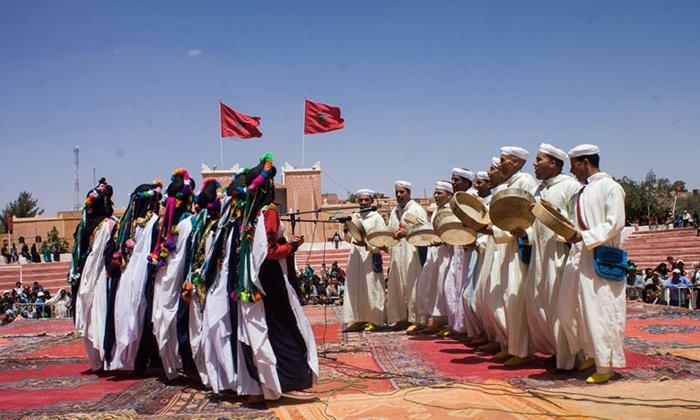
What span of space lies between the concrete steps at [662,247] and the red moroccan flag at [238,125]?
15.4 m

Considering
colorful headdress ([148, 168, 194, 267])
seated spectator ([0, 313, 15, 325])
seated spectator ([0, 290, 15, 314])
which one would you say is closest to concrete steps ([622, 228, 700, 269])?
seated spectator ([0, 313, 15, 325])

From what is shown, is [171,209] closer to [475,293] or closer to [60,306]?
[475,293]

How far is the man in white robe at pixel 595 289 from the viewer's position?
15.7ft

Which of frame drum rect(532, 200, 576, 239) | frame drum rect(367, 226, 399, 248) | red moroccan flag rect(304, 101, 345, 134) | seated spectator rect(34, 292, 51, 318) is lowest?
seated spectator rect(34, 292, 51, 318)

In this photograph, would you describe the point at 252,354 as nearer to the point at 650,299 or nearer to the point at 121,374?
the point at 121,374

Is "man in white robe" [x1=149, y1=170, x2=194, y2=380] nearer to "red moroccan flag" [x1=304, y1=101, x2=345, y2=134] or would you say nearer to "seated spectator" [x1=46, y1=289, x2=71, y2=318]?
"seated spectator" [x1=46, y1=289, x2=71, y2=318]

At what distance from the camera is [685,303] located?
11.8 meters

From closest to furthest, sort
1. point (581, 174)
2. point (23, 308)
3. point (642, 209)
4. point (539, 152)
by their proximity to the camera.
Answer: point (581, 174) → point (539, 152) → point (23, 308) → point (642, 209)

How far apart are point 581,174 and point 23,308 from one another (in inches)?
641

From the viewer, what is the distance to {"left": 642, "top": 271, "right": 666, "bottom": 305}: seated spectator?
12336 millimetres

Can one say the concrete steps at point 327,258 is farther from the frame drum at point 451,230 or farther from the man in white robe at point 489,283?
the man in white robe at point 489,283

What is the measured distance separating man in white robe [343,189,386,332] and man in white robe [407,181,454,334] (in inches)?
26.4

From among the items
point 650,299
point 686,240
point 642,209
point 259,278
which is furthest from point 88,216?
point 642,209

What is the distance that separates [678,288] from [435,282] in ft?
20.0
